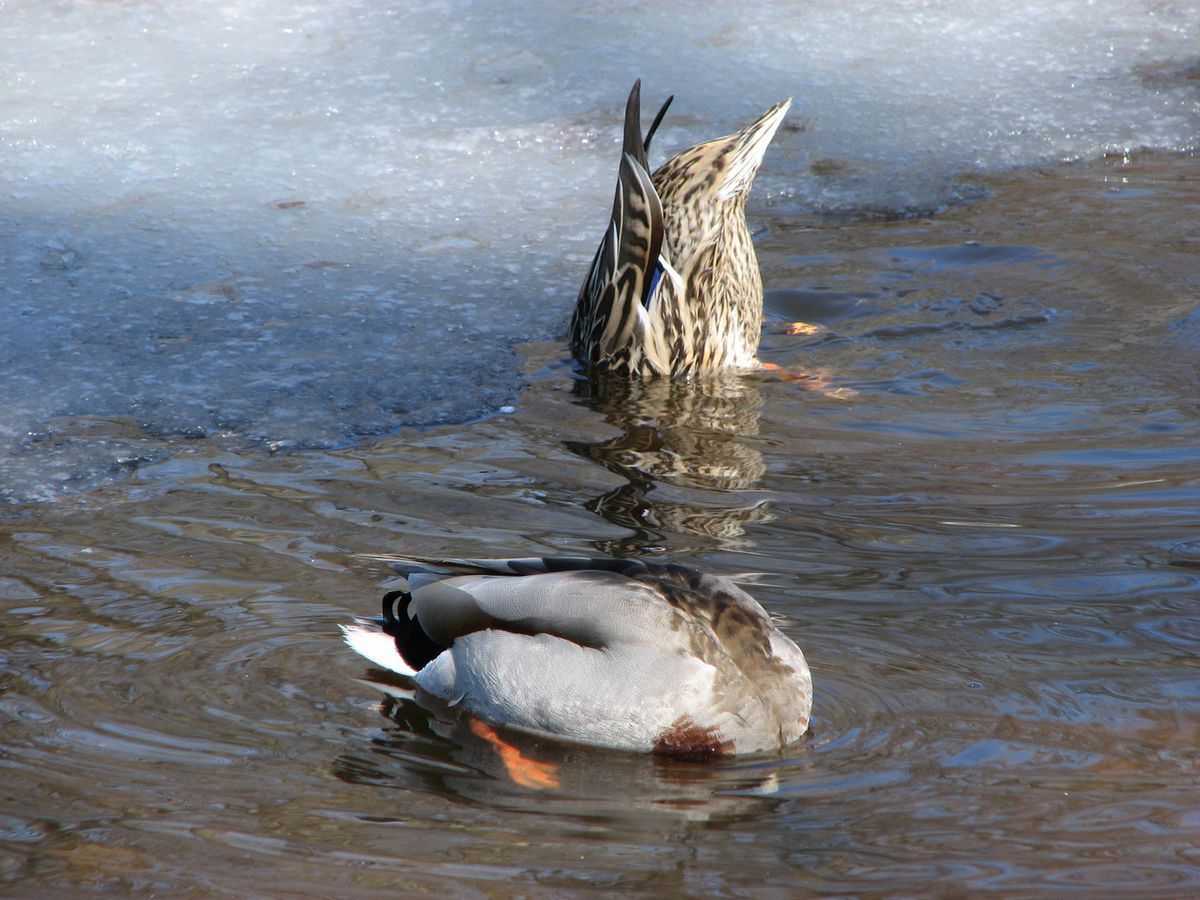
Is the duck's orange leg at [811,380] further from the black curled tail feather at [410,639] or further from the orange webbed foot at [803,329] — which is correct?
the black curled tail feather at [410,639]

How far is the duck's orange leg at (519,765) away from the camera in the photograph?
2641 millimetres

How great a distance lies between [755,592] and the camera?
327cm

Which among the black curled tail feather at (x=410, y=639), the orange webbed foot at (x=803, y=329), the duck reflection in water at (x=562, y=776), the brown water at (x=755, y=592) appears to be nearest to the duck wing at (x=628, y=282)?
the brown water at (x=755, y=592)

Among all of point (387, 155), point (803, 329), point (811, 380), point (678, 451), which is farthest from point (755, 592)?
point (387, 155)

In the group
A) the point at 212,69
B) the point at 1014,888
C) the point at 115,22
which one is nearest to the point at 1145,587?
the point at 1014,888

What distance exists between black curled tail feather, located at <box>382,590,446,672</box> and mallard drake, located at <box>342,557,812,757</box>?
9 cm

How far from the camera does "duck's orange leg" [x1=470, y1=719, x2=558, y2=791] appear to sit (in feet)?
8.66

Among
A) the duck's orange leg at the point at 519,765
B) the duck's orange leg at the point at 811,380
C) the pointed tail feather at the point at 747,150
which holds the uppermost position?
the pointed tail feather at the point at 747,150

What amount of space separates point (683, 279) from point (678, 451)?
112 cm

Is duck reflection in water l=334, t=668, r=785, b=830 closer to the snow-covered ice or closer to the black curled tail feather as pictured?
the black curled tail feather

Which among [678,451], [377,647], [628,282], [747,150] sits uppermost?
[747,150]

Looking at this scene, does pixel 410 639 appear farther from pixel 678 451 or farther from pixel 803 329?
pixel 803 329

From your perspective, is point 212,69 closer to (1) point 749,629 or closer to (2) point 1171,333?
(2) point 1171,333

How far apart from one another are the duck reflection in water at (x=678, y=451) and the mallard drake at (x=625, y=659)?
2.23 feet
